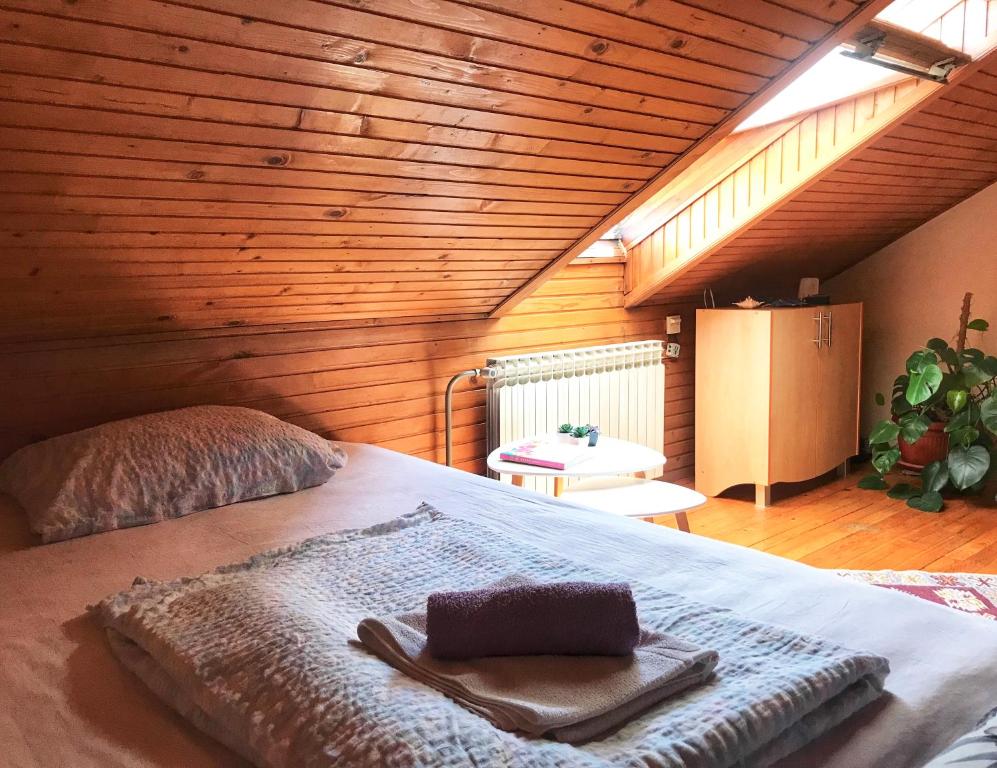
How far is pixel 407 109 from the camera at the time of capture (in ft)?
6.24

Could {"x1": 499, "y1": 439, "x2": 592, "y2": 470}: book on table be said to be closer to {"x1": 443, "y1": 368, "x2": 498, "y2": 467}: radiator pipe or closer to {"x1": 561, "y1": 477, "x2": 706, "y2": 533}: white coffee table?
{"x1": 561, "y1": 477, "x2": 706, "y2": 533}: white coffee table

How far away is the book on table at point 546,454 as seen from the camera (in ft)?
8.75

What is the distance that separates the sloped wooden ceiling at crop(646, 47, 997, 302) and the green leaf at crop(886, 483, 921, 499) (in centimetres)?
121

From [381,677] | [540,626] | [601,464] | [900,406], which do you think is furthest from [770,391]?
[381,677]

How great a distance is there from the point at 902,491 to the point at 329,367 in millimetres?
2866

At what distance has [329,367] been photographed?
2822 mm

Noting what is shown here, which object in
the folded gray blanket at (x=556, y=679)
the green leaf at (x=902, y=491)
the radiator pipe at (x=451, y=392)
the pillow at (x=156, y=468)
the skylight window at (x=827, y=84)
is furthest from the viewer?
the green leaf at (x=902, y=491)

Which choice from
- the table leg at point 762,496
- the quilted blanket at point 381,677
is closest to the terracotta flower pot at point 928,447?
the table leg at point 762,496

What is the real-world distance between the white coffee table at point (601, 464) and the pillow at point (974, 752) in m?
1.72

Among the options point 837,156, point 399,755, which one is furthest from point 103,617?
point 837,156

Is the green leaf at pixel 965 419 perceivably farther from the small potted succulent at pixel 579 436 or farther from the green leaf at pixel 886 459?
the small potted succulent at pixel 579 436

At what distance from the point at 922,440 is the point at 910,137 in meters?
1.62

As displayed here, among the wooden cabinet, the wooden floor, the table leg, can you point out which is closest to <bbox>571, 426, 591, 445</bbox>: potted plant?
the wooden floor

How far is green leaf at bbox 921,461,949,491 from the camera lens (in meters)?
3.84
